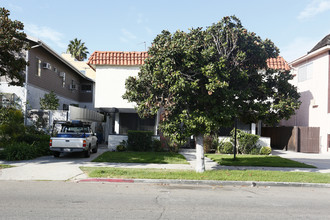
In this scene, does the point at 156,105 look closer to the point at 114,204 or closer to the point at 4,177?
the point at 114,204

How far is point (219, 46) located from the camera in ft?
32.9

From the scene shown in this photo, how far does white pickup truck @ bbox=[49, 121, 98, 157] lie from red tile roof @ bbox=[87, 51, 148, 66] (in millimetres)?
5118

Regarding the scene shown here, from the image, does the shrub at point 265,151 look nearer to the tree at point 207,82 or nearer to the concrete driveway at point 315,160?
the concrete driveway at point 315,160

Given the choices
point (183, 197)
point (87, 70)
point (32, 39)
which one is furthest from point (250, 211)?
point (87, 70)

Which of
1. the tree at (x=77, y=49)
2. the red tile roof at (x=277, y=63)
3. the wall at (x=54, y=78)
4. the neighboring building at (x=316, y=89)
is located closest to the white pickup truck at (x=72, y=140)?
the wall at (x=54, y=78)

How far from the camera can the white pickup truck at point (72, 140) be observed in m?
13.4

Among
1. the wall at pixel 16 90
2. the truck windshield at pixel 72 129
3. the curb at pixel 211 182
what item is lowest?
the curb at pixel 211 182

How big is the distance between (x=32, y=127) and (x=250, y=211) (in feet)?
49.3

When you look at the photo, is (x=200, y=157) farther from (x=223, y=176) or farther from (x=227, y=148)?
(x=227, y=148)

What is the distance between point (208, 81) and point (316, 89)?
48.5ft

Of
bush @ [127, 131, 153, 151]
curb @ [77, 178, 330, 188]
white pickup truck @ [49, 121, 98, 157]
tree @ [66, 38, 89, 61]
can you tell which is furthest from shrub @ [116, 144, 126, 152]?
tree @ [66, 38, 89, 61]

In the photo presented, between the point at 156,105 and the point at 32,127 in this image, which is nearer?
the point at 156,105

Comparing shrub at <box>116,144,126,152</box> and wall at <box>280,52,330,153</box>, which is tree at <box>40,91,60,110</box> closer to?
shrub at <box>116,144,126,152</box>

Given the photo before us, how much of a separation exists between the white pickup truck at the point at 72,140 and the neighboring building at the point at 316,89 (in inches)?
590
